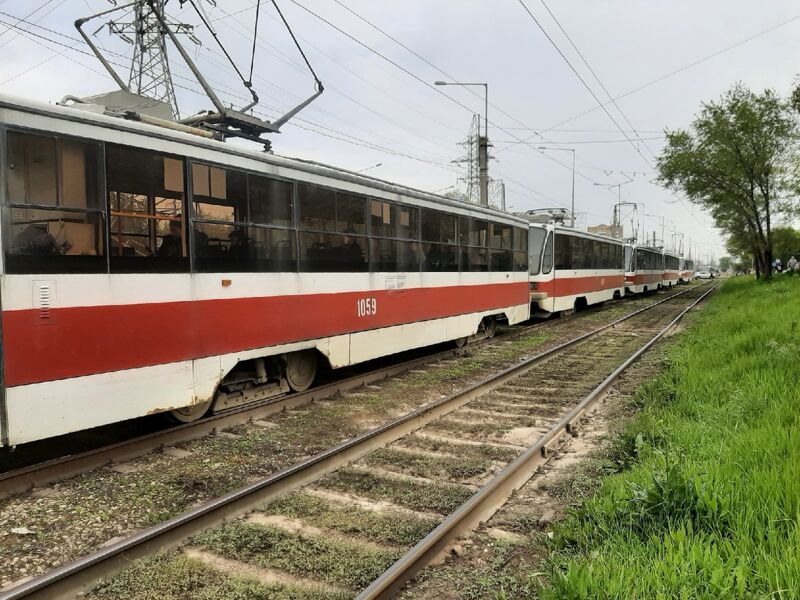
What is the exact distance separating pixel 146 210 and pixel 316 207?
8.08 feet

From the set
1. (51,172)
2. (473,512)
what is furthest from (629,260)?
(51,172)

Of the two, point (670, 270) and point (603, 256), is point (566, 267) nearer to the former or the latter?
point (603, 256)

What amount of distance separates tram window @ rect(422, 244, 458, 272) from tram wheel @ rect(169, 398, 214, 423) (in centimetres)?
484

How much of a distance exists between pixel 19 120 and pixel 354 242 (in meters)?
4.46

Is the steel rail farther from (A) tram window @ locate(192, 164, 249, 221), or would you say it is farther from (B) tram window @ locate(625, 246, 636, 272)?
(B) tram window @ locate(625, 246, 636, 272)

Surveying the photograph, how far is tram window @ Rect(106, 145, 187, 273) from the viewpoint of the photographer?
5.09 metres

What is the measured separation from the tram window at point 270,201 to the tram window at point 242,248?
4.7 inches

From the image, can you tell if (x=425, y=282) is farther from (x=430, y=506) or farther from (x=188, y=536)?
(x=188, y=536)

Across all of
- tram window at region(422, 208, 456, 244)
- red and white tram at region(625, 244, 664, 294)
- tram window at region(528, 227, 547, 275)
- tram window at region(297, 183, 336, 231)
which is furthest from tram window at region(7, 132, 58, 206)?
red and white tram at region(625, 244, 664, 294)

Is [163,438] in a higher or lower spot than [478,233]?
lower

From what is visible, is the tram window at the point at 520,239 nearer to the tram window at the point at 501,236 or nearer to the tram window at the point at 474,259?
the tram window at the point at 501,236

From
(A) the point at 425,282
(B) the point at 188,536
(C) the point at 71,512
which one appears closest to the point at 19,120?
(C) the point at 71,512

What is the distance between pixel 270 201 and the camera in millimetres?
6688

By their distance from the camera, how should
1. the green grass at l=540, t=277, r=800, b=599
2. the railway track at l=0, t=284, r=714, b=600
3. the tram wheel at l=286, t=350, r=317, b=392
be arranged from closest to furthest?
the green grass at l=540, t=277, r=800, b=599 → the railway track at l=0, t=284, r=714, b=600 → the tram wheel at l=286, t=350, r=317, b=392
